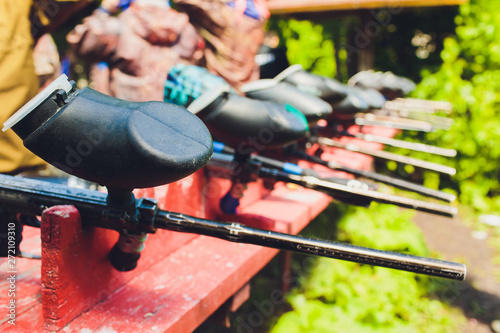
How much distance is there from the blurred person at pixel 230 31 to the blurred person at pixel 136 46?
0.66 meters

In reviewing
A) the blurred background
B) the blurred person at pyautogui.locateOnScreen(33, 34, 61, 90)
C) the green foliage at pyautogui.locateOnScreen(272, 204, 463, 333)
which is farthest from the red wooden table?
the blurred person at pyautogui.locateOnScreen(33, 34, 61, 90)

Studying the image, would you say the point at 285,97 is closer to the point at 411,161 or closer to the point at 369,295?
the point at 411,161

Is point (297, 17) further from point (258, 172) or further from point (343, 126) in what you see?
point (258, 172)

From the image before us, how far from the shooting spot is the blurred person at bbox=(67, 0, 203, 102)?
12.5 feet

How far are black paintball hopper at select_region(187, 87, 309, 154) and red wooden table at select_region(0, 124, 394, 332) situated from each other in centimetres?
31

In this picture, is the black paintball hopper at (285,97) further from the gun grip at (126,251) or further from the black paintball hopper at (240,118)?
the gun grip at (126,251)

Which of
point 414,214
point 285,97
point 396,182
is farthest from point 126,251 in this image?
point 414,214

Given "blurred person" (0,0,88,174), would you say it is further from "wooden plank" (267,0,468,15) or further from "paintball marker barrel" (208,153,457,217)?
"wooden plank" (267,0,468,15)

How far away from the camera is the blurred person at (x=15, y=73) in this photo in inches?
78.2

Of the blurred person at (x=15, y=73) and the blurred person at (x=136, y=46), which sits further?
the blurred person at (x=136, y=46)

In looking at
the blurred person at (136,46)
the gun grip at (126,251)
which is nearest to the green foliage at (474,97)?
the blurred person at (136,46)

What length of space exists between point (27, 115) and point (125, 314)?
66 cm

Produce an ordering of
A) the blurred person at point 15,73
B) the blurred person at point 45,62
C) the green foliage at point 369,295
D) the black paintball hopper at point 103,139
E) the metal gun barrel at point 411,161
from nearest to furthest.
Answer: the black paintball hopper at point 103,139, the blurred person at point 15,73, the metal gun barrel at point 411,161, the green foliage at point 369,295, the blurred person at point 45,62

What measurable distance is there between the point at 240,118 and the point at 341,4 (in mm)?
4830
